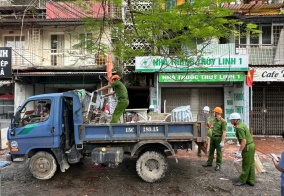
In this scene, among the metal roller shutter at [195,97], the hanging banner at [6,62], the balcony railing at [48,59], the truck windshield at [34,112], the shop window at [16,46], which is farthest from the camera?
the shop window at [16,46]

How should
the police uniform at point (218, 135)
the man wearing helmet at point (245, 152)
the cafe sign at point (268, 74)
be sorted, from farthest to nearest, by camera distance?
the cafe sign at point (268, 74) → the police uniform at point (218, 135) → the man wearing helmet at point (245, 152)

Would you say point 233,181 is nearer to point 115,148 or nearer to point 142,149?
point 142,149

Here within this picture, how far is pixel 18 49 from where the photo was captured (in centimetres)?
1288

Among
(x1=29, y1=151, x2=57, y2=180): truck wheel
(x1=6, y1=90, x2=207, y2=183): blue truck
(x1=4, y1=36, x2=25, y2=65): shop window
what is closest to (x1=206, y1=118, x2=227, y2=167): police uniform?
(x1=6, y1=90, x2=207, y2=183): blue truck

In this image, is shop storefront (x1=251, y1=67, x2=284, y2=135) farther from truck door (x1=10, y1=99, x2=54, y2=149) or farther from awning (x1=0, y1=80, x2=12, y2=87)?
awning (x1=0, y1=80, x2=12, y2=87)

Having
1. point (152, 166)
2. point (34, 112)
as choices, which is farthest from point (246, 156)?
point (34, 112)

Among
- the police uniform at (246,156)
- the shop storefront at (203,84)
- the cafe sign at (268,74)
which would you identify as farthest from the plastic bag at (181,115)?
the cafe sign at (268,74)

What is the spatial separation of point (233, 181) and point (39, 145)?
4.53 metres

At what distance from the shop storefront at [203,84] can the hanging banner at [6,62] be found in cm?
593

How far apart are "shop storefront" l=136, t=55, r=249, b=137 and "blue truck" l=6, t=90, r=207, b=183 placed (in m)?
4.42

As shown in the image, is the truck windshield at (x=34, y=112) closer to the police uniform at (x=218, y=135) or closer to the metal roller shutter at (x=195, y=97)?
the police uniform at (x=218, y=135)

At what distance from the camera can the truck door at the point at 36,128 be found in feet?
18.6

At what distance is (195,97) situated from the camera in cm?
1177

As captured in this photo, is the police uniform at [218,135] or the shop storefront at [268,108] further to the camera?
the shop storefront at [268,108]
